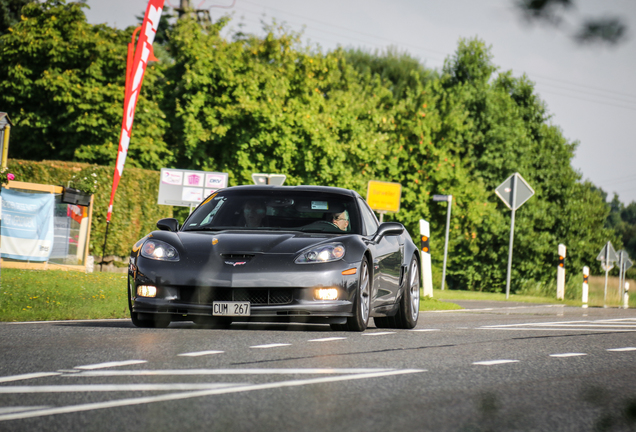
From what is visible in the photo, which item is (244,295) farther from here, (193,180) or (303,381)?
(193,180)

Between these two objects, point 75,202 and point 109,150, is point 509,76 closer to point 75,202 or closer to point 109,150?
point 109,150

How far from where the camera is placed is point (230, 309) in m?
7.89

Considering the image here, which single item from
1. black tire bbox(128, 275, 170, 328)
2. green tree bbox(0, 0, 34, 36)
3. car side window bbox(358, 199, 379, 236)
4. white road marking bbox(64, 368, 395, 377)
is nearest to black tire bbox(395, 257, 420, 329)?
car side window bbox(358, 199, 379, 236)

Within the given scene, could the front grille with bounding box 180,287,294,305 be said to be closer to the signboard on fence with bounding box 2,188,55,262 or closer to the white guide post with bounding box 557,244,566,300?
the signboard on fence with bounding box 2,188,55,262

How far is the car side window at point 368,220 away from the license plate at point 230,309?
186 centimetres

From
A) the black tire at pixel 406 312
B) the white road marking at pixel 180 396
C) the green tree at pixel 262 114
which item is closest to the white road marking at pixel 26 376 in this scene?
the white road marking at pixel 180 396

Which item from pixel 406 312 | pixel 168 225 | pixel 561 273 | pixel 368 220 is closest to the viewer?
pixel 168 225

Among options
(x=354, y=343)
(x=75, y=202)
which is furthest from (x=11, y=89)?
(x=354, y=343)

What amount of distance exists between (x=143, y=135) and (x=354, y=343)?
Answer: 29573 millimetres

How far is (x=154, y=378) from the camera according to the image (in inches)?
203

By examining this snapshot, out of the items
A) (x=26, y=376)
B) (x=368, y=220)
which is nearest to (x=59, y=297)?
(x=368, y=220)

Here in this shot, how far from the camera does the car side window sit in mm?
9419

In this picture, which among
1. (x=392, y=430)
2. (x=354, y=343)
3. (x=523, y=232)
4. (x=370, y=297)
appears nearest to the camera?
(x=392, y=430)

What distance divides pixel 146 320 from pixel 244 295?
125cm
